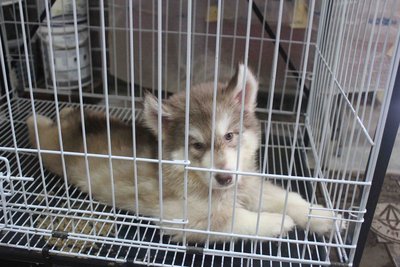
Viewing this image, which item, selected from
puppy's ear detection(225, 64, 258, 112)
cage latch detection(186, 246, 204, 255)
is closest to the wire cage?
cage latch detection(186, 246, 204, 255)

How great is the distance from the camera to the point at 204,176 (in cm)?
140

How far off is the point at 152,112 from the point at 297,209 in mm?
634

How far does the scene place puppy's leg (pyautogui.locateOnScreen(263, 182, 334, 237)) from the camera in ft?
4.77

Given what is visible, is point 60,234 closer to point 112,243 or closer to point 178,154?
point 112,243

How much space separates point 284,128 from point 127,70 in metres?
1.00

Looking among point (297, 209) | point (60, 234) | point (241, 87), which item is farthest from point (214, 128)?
point (60, 234)

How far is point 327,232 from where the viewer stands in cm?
145

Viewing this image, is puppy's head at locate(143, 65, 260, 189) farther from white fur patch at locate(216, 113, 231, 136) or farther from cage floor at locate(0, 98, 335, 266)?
cage floor at locate(0, 98, 335, 266)

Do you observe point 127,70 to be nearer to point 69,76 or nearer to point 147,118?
point 69,76

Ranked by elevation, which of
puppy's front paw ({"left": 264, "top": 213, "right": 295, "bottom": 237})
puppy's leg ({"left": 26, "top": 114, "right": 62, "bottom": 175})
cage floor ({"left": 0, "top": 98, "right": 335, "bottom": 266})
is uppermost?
puppy's leg ({"left": 26, "top": 114, "right": 62, "bottom": 175})

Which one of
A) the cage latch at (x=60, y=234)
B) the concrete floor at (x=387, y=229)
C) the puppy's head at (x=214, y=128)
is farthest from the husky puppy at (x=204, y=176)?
the concrete floor at (x=387, y=229)

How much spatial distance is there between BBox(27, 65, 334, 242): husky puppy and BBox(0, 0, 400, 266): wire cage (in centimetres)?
4

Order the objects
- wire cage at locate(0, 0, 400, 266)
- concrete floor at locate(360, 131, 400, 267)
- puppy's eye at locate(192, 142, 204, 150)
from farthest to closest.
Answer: concrete floor at locate(360, 131, 400, 267) → puppy's eye at locate(192, 142, 204, 150) → wire cage at locate(0, 0, 400, 266)

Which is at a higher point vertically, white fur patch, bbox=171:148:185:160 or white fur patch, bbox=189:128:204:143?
white fur patch, bbox=189:128:204:143
